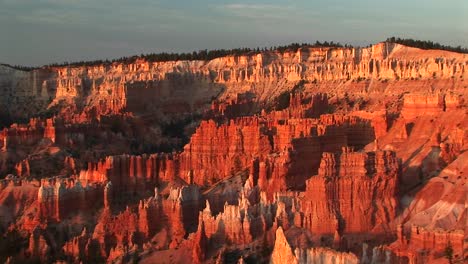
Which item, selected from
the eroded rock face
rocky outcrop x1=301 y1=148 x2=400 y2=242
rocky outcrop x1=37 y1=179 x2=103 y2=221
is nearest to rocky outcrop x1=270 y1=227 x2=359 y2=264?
the eroded rock face

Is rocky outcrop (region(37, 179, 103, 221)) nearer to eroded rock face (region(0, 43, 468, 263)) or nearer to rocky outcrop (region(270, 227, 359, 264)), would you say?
eroded rock face (region(0, 43, 468, 263))

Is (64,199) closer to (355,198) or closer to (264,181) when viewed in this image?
(264,181)

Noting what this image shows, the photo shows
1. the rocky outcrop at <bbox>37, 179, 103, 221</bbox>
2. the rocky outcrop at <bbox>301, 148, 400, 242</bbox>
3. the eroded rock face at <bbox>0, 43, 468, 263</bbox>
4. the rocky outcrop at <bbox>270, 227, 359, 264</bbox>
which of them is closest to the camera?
the rocky outcrop at <bbox>270, 227, 359, 264</bbox>

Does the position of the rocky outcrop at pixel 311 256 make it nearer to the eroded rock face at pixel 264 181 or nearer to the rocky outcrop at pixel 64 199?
the eroded rock face at pixel 264 181

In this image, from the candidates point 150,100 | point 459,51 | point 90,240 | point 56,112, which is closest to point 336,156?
point 90,240

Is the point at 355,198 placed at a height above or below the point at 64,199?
above

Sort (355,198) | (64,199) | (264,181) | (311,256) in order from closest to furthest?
(311,256) < (355,198) < (264,181) < (64,199)

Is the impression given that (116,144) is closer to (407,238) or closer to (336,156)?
(336,156)

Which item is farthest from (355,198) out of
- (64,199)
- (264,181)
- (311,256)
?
(64,199)
